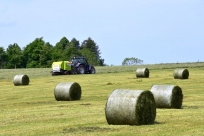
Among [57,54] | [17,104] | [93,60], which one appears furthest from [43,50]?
[17,104]

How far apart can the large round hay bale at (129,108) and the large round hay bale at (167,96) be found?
16.0ft

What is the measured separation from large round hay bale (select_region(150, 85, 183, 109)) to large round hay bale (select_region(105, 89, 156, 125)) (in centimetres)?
486

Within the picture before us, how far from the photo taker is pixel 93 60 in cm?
17775

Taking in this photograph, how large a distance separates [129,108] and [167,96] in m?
5.65

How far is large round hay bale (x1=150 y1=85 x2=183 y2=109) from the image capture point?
70.0 ft

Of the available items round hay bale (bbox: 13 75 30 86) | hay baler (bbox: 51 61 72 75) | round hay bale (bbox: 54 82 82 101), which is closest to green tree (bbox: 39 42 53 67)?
hay baler (bbox: 51 61 72 75)

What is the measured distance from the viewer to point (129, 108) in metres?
15.9

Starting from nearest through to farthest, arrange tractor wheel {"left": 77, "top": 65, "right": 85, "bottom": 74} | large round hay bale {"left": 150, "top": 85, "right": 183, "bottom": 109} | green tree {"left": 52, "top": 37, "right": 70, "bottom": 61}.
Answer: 1. large round hay bale {"left": 150, "top": 85, "right": 183, "bottom": 109}
2. tractor wheel {"left": 77, "top": 65, "right": 85, "bottom": 74}
3. green tree {"left": 52, "top": 37, "right": 70, "bottom": 61}

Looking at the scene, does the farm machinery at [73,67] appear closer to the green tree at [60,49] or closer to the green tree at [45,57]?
the green tree at [45,57]

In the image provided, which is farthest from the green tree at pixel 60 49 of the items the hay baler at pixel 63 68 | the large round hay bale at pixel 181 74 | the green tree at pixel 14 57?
the large round hay bale at pixel 181 74

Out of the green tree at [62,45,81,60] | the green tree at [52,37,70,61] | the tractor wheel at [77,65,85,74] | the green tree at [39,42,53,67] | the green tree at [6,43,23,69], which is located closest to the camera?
the tractor wheel at [77,65,85,74]

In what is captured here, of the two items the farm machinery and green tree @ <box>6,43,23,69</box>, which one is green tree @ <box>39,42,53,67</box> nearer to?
green tree @ <box>6,43,23,69</box>

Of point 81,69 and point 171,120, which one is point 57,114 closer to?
point 171,120

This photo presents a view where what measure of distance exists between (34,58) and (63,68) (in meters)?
91.8
